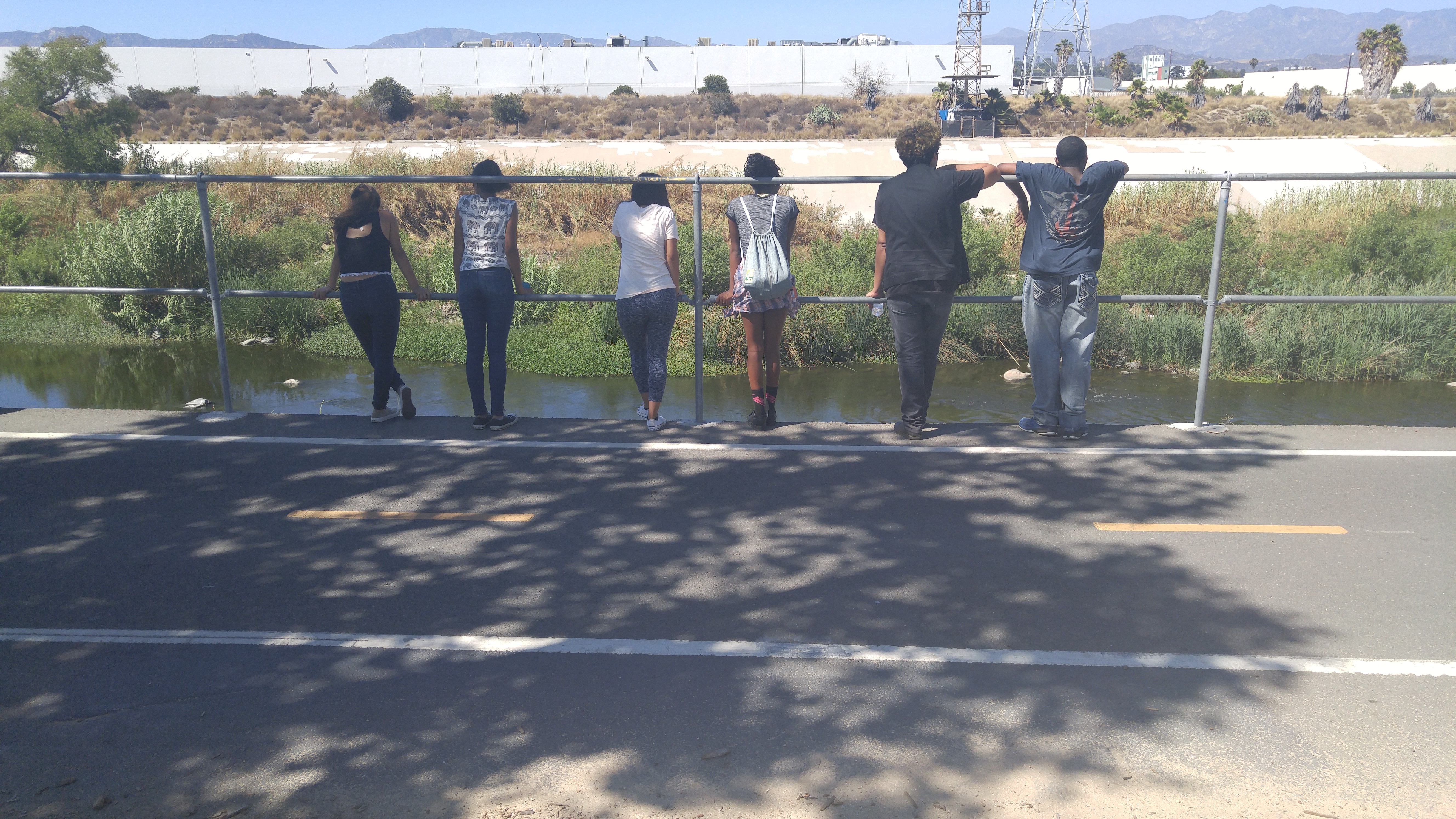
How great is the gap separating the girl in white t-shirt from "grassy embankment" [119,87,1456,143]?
147ft

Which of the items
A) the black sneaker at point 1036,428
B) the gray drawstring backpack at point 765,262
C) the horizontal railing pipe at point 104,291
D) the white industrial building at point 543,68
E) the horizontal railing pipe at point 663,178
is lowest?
the black sneaker at point 1036,428

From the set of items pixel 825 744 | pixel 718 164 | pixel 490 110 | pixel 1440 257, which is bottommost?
pixel 825 744

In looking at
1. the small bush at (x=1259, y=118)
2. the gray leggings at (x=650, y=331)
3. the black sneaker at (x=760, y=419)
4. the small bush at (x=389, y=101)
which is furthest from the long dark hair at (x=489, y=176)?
the small bush at (x=1259, y=118)

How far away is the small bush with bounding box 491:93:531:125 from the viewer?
5875 centimetres

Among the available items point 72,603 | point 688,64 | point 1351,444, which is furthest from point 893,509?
point 688,64

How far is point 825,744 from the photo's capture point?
3504 mm

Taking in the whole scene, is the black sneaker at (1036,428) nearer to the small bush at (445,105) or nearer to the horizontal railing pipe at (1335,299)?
the horizontal railing pipe at (1335,299)

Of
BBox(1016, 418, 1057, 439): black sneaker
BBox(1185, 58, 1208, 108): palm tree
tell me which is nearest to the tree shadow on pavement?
BBox(1016, 418, 1057, 439): black sneaker

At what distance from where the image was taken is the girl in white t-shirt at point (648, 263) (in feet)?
23.0

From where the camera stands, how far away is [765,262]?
6887 millimetres

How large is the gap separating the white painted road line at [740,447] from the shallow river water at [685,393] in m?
2.54

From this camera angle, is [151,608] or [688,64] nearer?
[151,608]

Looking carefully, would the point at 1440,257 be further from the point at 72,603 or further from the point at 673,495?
the point at 72,603

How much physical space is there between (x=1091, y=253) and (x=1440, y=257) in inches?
386
